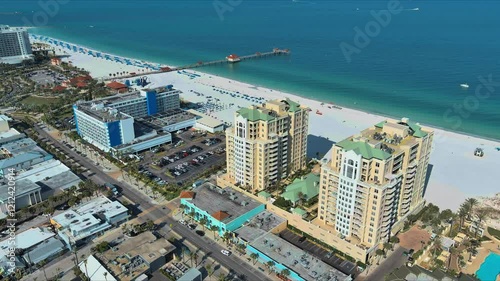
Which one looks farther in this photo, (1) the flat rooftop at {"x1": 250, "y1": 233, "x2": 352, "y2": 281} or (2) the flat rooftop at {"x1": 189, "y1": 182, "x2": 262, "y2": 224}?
(2) the flat rooftop at {"x1": 189, "y1": 182, "x2": 262, "y2": 224}

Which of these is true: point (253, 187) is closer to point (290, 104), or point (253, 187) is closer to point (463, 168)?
point (290, 104)

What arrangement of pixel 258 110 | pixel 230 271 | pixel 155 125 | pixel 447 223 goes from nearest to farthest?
pixel 230 271 → pixel 447 223 → pixel 258 110 → pixel 155 125

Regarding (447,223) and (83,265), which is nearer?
(83,265)

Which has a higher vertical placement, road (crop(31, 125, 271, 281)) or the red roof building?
the red roof building

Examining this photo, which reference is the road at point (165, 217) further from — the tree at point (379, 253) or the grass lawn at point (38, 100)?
the grass lawn at point (38, 100)

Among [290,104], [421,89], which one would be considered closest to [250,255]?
[290,104]

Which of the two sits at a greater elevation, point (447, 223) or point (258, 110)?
point (258, 110)
